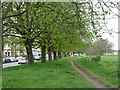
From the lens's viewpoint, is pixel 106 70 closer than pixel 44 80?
No

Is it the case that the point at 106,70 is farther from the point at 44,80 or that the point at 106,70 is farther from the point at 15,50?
the point at 15,50

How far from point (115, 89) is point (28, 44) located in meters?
14.5

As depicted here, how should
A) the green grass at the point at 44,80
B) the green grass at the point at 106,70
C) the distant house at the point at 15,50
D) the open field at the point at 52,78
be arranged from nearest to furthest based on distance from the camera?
1. the green grass at the point at 44,80
2. the open field at the point at 52,78
3. the green grass at the point at 106,70
4. the distant house at the point at 15,50

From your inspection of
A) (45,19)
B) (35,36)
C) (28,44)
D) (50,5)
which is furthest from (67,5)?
(28,44)

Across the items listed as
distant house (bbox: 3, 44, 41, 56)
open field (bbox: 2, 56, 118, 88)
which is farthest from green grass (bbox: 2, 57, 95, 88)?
distant house (bbox: 3, 44, 41, 56)

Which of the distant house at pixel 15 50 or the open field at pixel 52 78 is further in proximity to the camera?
the distant house at pixel 15 50

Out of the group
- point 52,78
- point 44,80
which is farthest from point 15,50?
point 44,80

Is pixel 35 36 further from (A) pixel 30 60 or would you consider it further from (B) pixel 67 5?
(B) pixel 67 5

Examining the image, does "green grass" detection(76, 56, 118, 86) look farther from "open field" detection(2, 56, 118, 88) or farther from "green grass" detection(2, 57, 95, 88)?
"green grass" detection(2, 57, 95, 88)

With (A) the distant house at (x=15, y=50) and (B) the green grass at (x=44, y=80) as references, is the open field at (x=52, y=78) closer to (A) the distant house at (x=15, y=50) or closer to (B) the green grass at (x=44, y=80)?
(B) the green grass at (x=44, y=80)

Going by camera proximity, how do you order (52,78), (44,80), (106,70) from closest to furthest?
(44,80)
(52,78)
(106,70)

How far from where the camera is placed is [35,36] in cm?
1956

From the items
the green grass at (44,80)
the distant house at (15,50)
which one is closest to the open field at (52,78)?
the green grass at (44,80)

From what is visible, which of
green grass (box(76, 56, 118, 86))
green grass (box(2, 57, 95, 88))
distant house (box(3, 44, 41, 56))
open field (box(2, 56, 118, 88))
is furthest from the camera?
distant house (box(3, 44, 41, 56))
